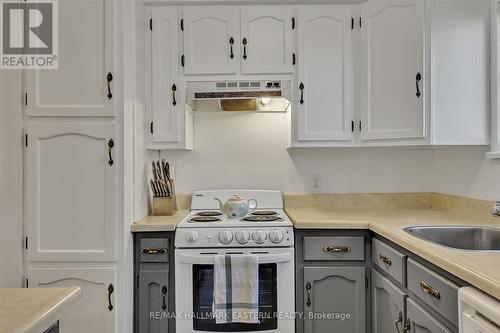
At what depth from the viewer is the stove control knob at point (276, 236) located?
6.44 ft

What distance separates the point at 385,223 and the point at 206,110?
142 cm

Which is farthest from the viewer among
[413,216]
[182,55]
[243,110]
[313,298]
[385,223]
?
[243,110]

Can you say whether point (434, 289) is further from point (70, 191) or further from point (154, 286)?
point (70, 191)

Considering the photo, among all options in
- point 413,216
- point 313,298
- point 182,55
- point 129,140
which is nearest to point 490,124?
point 413,216

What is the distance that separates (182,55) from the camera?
228cm

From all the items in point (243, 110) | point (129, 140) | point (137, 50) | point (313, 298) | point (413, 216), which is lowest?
point (313, 298)

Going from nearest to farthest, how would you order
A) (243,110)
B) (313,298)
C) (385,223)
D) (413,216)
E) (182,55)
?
(385,223) < (313,298) < (413,216) < (182,55) < (243,110)

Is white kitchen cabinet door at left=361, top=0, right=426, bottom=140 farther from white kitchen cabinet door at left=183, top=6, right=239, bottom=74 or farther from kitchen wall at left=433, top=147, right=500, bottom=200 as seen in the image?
white kitchen cabinet door at left=183, top=6, right=239, bottom=74

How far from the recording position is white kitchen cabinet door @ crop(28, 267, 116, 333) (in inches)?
73.6

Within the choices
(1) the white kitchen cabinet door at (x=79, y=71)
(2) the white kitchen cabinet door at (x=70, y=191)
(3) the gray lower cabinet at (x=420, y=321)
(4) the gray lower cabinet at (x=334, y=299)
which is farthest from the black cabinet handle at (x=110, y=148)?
(3) the gray lower cabinet at (x=420, y=321)

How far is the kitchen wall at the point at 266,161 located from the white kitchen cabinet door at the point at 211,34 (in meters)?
0.44

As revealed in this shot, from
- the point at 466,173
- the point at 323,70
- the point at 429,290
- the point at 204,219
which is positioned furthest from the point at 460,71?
the point at 204,219

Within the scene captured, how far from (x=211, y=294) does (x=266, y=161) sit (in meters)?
1.02

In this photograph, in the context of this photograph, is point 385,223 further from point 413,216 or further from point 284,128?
point 284,128
